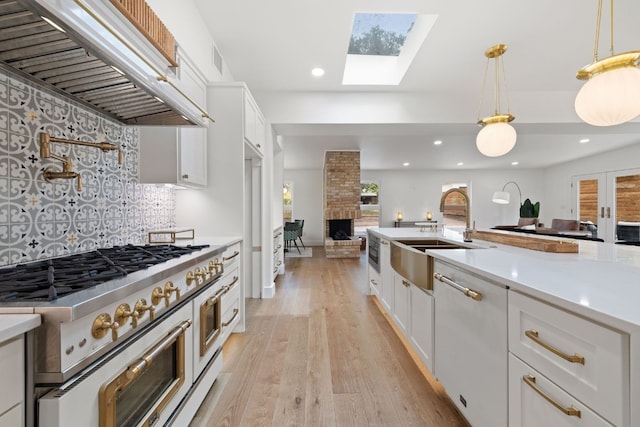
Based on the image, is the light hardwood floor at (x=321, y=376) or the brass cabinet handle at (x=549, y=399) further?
the light hardwood floor at (x=321, y=376)

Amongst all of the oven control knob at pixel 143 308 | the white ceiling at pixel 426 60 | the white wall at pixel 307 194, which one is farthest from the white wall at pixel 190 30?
the white wall at pixel 307 194

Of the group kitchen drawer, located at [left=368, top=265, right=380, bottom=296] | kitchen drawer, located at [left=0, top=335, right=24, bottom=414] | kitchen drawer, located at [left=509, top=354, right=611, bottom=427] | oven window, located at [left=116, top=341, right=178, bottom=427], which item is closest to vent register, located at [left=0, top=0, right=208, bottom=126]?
kitchen drawer, located at [left=0, top=335, right=24, bottom=414]

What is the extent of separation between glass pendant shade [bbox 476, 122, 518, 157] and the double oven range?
2.39 metres

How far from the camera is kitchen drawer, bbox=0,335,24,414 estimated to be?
57 centimetres

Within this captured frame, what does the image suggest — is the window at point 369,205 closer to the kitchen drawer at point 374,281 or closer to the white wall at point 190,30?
the kitchen drawer at point 374,281

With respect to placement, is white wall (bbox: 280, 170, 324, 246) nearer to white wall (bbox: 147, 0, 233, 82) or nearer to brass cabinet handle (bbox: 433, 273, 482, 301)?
white wall (bbox: 147, 0, 233, 82)

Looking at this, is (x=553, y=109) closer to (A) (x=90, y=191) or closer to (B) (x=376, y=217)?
(A) (x=90, y=191)

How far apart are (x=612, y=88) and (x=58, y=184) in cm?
278

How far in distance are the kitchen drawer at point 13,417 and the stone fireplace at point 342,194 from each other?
20.4 feet

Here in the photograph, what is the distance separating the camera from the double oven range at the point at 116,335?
0.66m

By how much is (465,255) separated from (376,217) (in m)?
8.12

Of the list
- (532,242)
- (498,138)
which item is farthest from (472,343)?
(498,138)

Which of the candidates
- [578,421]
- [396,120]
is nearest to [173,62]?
[578,421]

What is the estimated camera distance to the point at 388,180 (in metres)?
9.73
